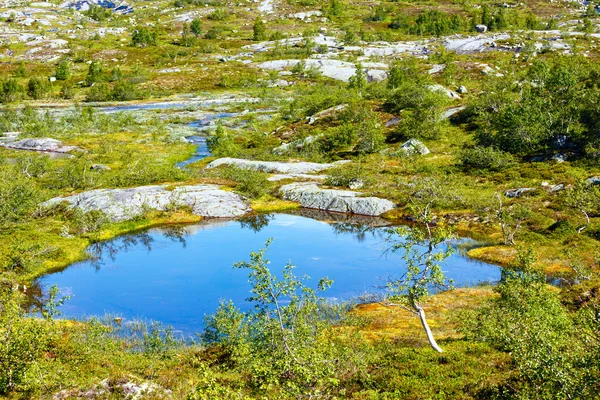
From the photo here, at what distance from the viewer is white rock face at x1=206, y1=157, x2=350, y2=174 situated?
248 feet

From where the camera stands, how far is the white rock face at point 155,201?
5769 cm

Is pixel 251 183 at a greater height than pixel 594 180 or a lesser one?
lesser

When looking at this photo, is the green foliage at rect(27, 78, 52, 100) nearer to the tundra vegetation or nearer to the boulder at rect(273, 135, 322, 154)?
the tundra vegetation

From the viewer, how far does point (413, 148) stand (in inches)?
3231

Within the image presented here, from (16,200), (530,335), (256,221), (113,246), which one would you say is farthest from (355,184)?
(530,335)

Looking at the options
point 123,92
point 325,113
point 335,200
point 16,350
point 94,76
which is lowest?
point 123,92

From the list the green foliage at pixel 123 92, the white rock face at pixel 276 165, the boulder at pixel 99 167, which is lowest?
the green foliage at pixel 123 92

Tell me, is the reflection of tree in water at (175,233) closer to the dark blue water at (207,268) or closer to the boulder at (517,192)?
the dark blue water at (207,268)

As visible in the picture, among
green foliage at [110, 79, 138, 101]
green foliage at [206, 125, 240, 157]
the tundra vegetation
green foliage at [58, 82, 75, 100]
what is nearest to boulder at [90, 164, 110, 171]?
the tundra vegetation

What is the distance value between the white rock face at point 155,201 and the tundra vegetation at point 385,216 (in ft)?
6.07

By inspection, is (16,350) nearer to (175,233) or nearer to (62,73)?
(175,233)

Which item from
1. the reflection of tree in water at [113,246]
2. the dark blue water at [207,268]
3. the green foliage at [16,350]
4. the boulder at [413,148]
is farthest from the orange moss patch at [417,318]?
the boulder at [413,148]

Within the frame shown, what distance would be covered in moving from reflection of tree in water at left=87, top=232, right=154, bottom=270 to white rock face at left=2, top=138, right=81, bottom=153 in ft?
160

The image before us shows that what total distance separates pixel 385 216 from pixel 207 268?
23.3 meters
